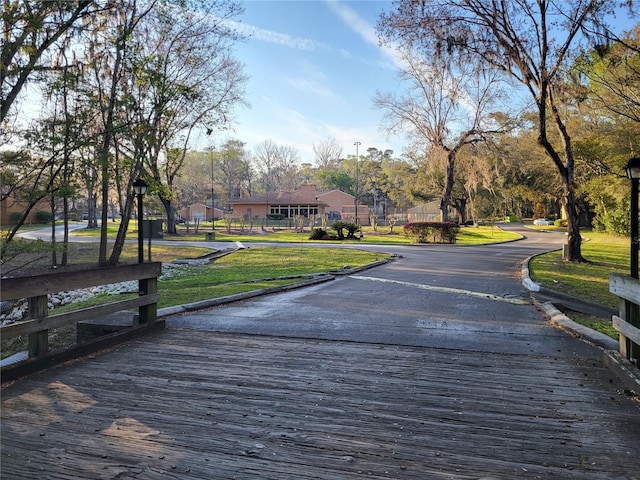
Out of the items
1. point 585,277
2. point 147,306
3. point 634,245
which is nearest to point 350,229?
point 585,277

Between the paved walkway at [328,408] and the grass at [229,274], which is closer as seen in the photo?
the paved walkway at [328,408]

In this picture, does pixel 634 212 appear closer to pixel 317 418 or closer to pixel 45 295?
pixel 317 418

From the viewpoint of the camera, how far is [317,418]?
298 centimetres

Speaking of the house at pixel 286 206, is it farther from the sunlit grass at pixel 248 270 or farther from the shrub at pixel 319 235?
the sunlit grass at pixel 248 270

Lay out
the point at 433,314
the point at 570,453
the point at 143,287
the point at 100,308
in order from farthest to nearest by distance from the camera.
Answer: the point at 433,314 → the point at 143,287 → the point at 100,308 → the point at 570,453

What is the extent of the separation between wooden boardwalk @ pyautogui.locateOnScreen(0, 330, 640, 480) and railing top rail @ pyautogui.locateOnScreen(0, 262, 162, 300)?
0.71 m

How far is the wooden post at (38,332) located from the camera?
3.82 metres

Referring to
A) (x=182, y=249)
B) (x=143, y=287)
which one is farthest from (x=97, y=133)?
(x=182, y=249)

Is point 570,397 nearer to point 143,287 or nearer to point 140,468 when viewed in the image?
point 140,468

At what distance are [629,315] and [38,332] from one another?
206 inches

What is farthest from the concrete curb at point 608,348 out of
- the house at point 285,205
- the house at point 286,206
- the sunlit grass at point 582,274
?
the house at point 285,205

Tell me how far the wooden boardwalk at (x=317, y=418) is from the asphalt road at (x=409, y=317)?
729 millimetres

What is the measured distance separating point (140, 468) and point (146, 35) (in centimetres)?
1476

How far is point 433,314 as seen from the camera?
6.86 meters
